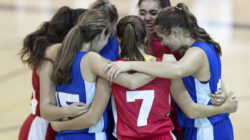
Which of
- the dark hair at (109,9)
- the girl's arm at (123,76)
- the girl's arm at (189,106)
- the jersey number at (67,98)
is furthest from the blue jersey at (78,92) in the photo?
the dark hair at (109,9)

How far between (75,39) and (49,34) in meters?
0.46

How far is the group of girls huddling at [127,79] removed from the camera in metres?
2.37

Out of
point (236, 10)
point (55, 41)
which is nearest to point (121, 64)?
point (55, 41)

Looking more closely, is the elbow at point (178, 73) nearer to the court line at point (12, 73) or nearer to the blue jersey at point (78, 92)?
the blue jersey at point (78, 92)

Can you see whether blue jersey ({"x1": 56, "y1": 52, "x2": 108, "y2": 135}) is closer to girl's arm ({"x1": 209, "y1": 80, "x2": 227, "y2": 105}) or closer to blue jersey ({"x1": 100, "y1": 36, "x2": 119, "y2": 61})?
blue jersey ({"x1": 100, "y1": 36, "x2": 119, "y2": 61})

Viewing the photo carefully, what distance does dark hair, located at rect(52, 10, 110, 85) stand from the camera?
7.93 feet

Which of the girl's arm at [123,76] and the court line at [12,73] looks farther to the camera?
the court line at [12,73]

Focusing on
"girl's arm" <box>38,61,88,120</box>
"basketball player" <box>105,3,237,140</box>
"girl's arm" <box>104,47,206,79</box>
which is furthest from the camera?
"girl's arm" <box>38,61,88,120</box>

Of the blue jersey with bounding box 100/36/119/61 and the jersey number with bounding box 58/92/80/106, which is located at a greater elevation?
the blue jersey with bounding box 100/36/119/61

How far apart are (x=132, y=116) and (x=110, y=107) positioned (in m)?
0.35

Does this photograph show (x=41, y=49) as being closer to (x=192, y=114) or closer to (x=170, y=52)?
(x=170, y=52)

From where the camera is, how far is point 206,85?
2594 mm

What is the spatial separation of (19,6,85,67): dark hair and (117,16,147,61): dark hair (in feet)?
1.85

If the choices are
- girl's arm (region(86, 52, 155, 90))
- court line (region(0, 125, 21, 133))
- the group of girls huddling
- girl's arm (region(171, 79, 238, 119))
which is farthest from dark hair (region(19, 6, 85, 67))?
court line (region(0, 125, 21, 133))
